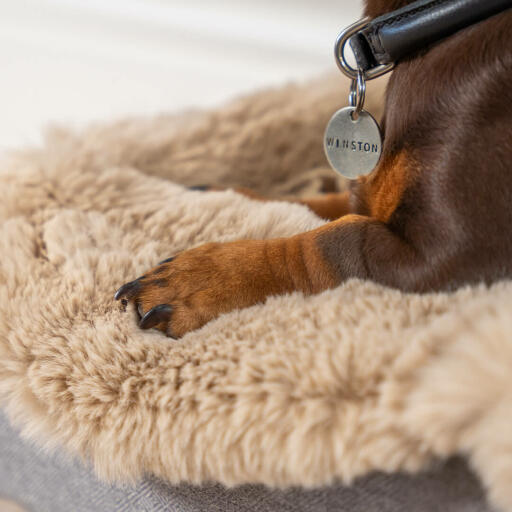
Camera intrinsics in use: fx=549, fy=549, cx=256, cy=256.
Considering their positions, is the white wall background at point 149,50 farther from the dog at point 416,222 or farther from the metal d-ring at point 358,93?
the dog at point 416,222

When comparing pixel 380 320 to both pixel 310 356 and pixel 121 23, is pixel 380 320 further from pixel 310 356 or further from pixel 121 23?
pixel 121 23

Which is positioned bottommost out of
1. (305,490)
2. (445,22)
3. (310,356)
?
(305,490)

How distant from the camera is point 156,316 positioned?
676 mm

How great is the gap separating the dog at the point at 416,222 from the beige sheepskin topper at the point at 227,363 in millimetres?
37

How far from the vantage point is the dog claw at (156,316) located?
0.67 meters

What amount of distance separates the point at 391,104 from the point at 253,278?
0.30 metres

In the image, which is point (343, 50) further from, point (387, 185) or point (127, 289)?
point (127, 289)

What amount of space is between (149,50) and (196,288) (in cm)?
177

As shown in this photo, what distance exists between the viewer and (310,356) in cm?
56

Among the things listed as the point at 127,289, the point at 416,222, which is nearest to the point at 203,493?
the point at 127,289

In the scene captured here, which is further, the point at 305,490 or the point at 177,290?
the point at 177,290

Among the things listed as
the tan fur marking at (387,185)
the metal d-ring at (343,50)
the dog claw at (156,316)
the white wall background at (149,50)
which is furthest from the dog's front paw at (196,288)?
the white wall background at (149,50)

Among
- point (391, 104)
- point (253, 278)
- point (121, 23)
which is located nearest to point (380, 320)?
point (253, 278)

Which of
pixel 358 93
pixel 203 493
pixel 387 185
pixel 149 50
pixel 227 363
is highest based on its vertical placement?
pixel 149 50
